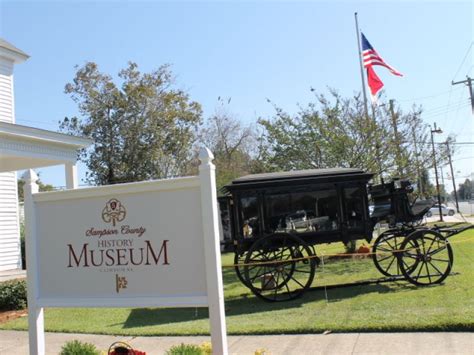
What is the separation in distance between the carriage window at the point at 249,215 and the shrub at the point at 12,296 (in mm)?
5091

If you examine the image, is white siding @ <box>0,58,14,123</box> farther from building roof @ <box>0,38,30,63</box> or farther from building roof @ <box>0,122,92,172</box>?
building roof @ <box>0,122,92,172</box>

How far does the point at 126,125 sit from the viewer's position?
87.8ft

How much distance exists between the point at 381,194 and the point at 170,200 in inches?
271

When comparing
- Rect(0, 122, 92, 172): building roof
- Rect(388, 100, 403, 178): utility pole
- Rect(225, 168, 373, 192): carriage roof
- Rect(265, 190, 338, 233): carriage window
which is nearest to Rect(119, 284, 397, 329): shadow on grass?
Rect(265, 190, 338, 233): carriage window

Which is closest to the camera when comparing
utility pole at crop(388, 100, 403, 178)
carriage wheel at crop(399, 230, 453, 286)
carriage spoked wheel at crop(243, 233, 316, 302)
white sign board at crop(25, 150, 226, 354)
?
white sign board at crop(25, 150, 226, 354)

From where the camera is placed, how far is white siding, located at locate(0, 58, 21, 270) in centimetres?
1702

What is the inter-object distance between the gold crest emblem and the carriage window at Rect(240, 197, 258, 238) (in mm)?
4635

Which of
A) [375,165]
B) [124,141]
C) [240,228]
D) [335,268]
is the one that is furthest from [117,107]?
[240,228]

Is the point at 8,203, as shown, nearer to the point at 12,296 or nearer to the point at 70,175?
the point at 70,175

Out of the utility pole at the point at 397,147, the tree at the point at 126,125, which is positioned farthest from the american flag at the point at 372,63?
the tree at the point at 126,125

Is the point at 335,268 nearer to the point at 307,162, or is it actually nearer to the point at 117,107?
the point at 307,162

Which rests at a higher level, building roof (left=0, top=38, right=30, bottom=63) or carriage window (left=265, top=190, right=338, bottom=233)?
building roof (left=0, top=38, right=30, bottom=63)

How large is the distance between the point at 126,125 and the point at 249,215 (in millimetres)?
18537

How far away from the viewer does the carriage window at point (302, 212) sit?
31.5ft
